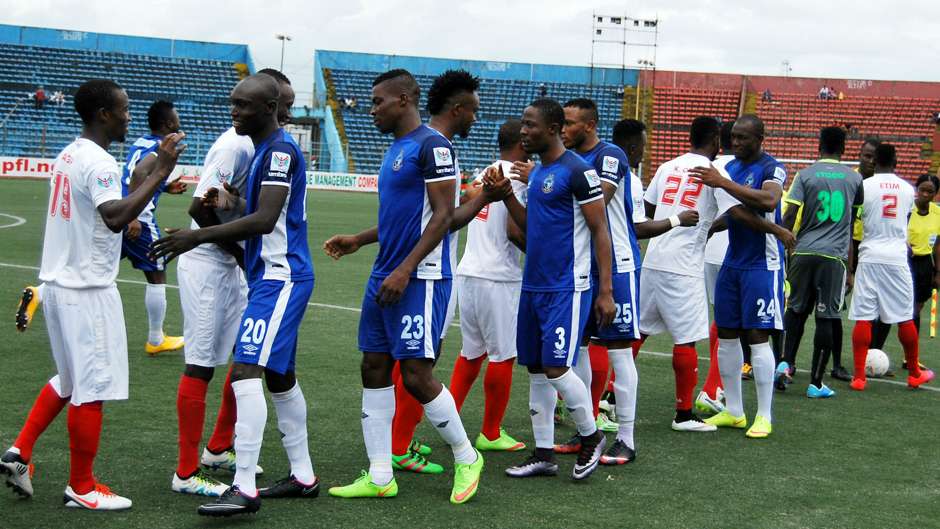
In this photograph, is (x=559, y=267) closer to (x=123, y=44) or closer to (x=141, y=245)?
(x=141, y=245)

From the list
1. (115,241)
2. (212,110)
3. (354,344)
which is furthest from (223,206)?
(212,110)

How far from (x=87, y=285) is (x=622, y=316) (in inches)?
129

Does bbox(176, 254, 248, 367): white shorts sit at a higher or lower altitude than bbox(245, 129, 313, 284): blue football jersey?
lower

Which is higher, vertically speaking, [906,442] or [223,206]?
[223,206]

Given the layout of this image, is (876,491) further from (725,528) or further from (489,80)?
(489,80)

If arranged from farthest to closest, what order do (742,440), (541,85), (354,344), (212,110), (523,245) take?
(541,85) < (212,110) < (354,344) < (742,440) < (523,245)

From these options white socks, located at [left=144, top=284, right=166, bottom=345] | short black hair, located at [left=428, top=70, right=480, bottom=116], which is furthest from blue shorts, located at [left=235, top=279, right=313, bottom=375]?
white socks, located at [left=144, top=284, right=166, bottom=345]

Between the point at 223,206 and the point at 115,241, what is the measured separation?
57 cm

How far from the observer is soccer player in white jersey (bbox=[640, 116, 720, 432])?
290 inches

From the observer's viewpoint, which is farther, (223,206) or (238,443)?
(223,206)

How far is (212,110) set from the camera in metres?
50.0

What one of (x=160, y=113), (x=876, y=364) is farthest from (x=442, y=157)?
(x=876, y=364)

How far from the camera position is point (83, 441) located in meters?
5.00

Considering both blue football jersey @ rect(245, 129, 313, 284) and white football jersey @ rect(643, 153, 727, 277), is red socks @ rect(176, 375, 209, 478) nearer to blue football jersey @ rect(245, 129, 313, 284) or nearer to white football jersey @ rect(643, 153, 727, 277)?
blue football jersey @ rect(245, 129, 313, 284)
